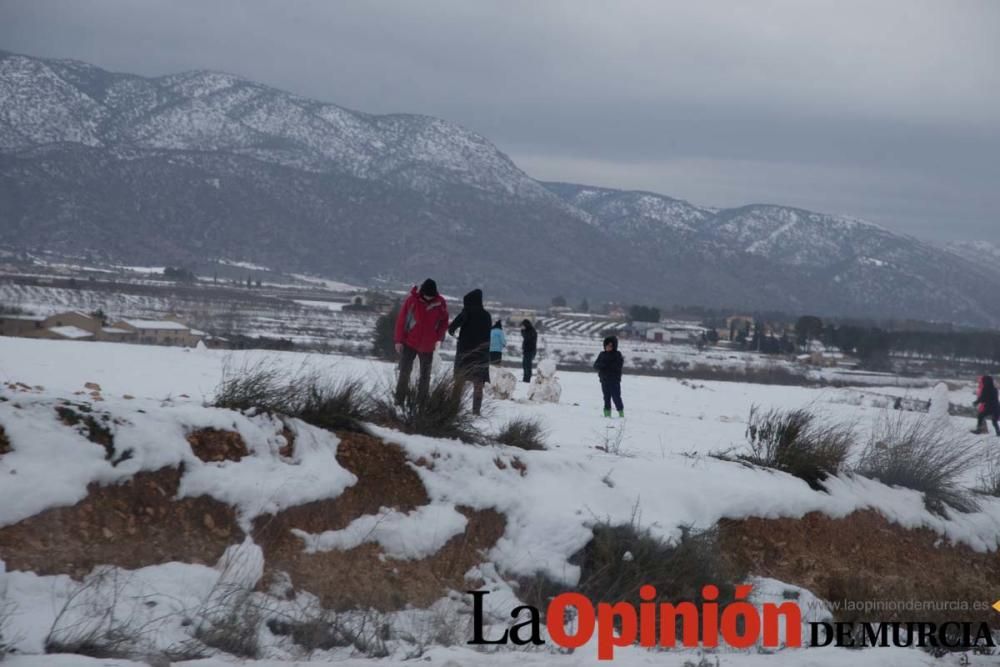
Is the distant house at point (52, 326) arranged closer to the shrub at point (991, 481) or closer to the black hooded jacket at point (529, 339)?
the black hooded jacket at point (529, 339)

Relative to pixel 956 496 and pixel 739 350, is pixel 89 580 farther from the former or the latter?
pixel 739 350

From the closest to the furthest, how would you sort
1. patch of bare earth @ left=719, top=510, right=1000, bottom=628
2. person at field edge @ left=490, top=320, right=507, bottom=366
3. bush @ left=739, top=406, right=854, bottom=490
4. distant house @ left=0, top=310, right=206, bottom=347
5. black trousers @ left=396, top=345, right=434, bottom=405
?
patch of bare earth @ left=719, top=510, right=1000, bottom=628 < black trousers @ left=396, top=345, right=434, bottom=405 < bush @ left=739, top=406, right=854, bottom=490 < person at field edge @ left=490, top=320, right=507, bottom=366 < distant house @ left=0, top=310, right=206, bottom=347

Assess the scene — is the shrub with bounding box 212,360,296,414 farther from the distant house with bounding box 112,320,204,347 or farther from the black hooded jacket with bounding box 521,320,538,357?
the distant house with bounding box 112,320,204,347

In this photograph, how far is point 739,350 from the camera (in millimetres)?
66812

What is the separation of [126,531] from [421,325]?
6.19 meters

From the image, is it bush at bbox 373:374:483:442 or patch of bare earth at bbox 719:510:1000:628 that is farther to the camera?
bush at bbox 373:374:483:442

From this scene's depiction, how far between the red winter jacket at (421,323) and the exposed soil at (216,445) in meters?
4.55

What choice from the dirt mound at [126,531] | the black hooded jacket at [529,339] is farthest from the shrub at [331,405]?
the black hooded jacket at [529,339]

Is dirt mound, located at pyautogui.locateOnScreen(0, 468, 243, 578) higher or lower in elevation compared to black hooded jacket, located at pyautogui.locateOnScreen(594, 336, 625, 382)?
lower

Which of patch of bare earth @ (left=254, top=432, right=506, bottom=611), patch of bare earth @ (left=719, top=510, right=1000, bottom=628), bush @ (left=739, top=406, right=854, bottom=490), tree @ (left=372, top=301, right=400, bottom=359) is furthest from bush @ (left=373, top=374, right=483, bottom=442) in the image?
tree @ (left=372, top=301, right=400, bottom=359)

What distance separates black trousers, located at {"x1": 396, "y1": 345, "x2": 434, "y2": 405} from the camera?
10.6 m

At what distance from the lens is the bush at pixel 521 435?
11.2 m

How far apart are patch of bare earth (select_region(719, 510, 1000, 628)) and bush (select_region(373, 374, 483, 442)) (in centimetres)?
254

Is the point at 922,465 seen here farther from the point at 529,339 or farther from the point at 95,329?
the point at 95,329
